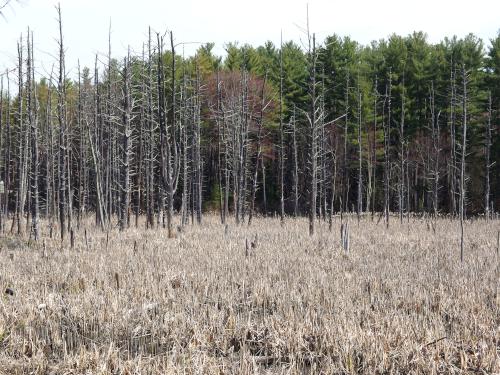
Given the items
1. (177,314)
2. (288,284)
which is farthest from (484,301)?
(177,314)

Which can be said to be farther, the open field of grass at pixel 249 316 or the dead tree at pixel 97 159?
the dead tree at pixel 97 159

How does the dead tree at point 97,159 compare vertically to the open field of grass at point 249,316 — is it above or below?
above

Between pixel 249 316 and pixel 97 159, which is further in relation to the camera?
pixel 97 159

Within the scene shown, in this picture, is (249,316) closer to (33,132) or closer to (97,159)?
(33,132)

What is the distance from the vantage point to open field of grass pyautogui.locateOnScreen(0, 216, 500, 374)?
4.24 meters

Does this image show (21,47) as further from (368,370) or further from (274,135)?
(274,135)

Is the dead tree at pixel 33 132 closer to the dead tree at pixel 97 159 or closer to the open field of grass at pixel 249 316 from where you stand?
the dead tree at pixel 97 159

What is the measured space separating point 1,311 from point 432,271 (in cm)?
668

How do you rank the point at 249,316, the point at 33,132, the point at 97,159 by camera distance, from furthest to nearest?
1. the point at 97,159
2. the point at 33,132
3. the point at 249,316

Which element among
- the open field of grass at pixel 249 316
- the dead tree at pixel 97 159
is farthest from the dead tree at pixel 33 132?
the open field of grass at pixel 249 316

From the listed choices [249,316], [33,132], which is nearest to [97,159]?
[33,132]

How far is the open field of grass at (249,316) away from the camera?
424 centimetres

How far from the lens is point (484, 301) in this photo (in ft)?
20.7

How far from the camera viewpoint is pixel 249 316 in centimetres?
527
